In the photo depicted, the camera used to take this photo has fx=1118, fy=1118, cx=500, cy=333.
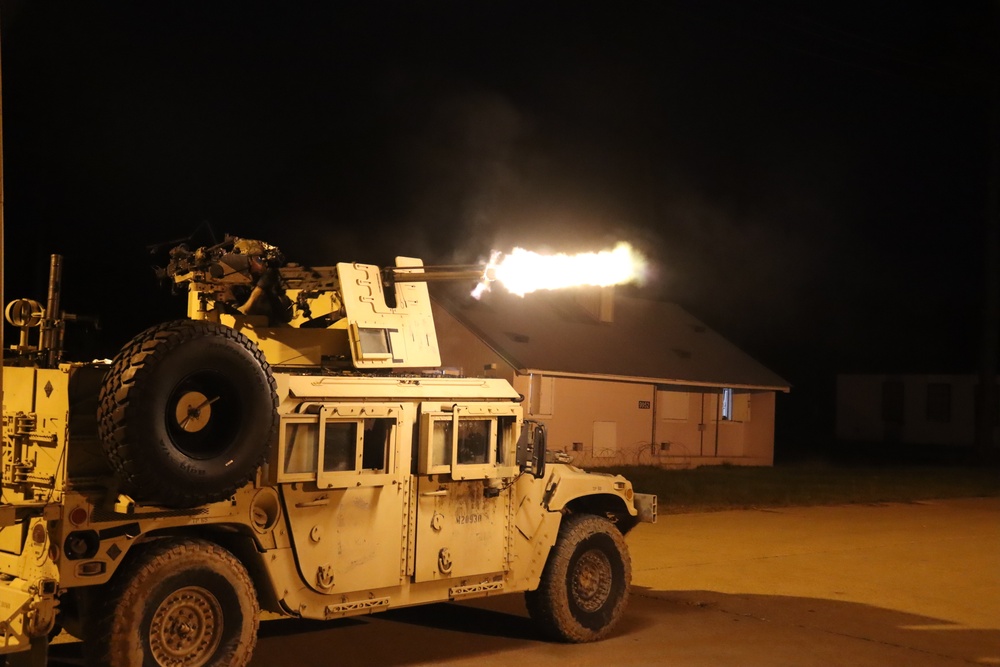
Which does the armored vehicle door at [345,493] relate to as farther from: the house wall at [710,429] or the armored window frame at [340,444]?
the house wall at [710,429]

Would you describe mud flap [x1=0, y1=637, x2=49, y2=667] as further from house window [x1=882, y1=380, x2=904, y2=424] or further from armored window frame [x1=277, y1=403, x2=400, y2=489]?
house window [x1=882, y1=380, x2=904, y2=424]

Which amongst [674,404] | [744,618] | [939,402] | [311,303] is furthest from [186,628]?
[939,402]

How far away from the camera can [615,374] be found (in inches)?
1230

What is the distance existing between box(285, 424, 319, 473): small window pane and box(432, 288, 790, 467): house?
1935 centimetres

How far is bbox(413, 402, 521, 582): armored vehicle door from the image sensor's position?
8.65m

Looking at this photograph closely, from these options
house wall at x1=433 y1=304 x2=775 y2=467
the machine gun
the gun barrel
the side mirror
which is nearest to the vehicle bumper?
the machine gun

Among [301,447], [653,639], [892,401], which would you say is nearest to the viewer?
[301,447]

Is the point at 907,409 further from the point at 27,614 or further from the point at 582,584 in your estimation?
the point at 27,614

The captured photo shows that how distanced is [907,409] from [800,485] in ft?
84.8

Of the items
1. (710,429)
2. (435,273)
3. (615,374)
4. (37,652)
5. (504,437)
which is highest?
(615,374)

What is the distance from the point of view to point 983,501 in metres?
24.6

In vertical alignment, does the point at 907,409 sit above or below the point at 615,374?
below

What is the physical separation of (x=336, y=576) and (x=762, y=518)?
12.9m

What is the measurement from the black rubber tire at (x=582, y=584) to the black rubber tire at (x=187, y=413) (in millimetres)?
3314
